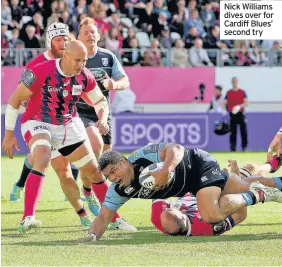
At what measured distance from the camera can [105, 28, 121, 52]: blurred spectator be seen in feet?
91.8

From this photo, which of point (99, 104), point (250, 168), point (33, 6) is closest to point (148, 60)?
point (33, 6)

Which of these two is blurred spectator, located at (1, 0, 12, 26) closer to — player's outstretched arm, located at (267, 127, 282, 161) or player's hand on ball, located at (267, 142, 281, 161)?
player's hand on ball, located at (267, 142, 281, 161)

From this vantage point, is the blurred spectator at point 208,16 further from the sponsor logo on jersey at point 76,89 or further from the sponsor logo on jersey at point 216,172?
the sponsor logo on jersey at point 216,172

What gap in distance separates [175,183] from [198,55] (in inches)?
763

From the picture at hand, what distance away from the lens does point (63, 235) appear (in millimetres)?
11055

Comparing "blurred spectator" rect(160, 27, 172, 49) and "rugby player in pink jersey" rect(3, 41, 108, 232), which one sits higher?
"rugby player in pink jersey" rect(3, 41, 108, 232)

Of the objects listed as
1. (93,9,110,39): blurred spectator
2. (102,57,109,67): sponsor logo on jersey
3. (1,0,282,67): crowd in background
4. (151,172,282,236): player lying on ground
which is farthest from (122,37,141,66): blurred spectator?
(151,172,282,236): player lying on ground

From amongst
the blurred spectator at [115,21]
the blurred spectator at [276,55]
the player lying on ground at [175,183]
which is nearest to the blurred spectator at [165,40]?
the blurred spectator at [115,21]

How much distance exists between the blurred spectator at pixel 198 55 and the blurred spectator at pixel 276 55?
1989 mm

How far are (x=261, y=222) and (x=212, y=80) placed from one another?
701 inches

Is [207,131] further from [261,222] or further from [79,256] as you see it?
[79,256]

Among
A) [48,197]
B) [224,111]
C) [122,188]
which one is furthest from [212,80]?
[122,188]

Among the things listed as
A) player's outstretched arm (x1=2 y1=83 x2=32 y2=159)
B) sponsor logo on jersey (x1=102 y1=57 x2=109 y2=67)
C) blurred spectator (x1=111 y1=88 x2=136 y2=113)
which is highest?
sponsor logo on jersey (x1=102 y1=57 x2=109 y2=67)

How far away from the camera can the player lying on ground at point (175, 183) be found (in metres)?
10.1
